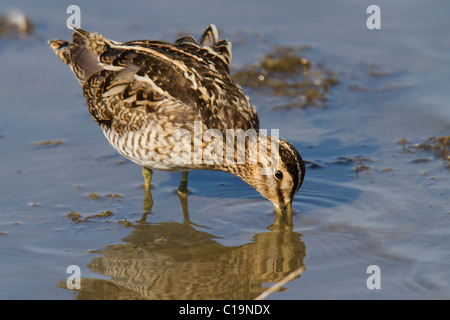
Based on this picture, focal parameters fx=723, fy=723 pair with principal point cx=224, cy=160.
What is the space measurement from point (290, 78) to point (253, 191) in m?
4.01

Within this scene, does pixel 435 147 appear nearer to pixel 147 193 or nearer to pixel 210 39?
pixel 210 39

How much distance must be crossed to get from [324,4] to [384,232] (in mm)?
7938

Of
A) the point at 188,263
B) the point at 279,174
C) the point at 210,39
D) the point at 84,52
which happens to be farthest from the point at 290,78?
the point at 188,263

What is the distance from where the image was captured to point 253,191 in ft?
31.3

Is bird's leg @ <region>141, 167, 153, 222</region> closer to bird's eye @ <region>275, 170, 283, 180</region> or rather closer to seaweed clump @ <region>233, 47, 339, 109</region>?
bird's eye @ <region>275, 170, 283, 180</region>

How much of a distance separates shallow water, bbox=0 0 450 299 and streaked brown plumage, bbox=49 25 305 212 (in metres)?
0.70

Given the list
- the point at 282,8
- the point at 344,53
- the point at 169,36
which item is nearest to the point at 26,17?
the point at 169,36

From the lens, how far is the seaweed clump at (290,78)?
1223 centimetres

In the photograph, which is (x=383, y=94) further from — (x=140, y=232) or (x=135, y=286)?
(x=135, y=286)

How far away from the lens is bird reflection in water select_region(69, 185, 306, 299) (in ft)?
23.9

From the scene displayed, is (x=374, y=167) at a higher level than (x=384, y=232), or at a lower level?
higher

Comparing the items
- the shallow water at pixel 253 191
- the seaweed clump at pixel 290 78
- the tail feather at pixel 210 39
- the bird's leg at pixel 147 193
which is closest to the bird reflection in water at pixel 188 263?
the shallow water at pixel 253 191

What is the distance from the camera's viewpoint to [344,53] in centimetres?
1367

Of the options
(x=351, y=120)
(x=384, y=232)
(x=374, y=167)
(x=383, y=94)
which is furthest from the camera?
(x=383, y=94)
